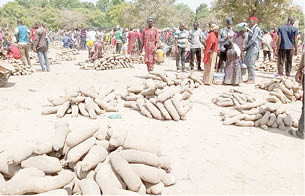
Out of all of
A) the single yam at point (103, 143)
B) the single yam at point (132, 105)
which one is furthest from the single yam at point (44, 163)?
the single yam at point (132, 105)

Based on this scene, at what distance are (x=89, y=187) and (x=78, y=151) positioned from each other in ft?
1.88

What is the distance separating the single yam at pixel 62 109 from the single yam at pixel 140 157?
8.62 feet

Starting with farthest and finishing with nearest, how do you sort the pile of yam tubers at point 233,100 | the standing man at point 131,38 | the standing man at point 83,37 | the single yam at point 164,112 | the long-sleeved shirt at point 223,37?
the standing man at point 83,37
the standing man at point 131,38
the long-sleeved shirt at point 223,37
the pile of yam tubers at point 233,100
the single yam at point 164,112

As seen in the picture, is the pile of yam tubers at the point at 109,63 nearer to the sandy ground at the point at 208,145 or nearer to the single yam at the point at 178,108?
the sandy ground at the point at 208,145

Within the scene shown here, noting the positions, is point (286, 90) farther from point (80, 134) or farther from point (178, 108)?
point (80, 134)

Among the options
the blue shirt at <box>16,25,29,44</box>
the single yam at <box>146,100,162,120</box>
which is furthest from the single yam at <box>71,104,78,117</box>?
the blue shirt at <box>16,25,29,44</box>

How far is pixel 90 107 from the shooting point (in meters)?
5.16

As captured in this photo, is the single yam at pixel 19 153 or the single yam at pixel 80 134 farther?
the single yam at pixel 80 134

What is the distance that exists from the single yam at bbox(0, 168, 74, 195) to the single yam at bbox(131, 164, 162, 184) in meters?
0.73

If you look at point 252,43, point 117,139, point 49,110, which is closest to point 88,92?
point 49,110

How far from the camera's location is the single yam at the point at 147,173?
2709 millimetres

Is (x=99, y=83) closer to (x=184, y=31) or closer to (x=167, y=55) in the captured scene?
(x=184, y=31)

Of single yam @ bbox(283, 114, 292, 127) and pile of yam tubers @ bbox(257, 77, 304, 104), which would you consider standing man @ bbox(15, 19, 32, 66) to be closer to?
pile of yam tubers @ bbox(257, 77, 304, 104)

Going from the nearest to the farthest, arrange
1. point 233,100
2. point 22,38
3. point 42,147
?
point 42,147 < point 233,100 < point 22,38
